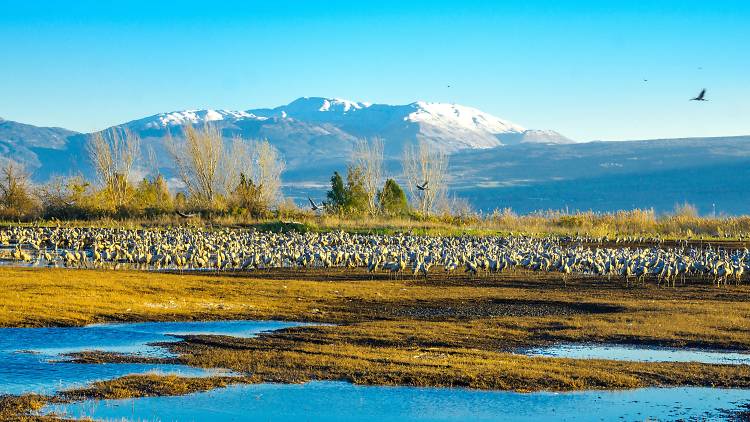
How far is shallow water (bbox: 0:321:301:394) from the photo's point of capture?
1465 cm

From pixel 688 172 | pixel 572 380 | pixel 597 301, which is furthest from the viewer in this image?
pixel 688 172

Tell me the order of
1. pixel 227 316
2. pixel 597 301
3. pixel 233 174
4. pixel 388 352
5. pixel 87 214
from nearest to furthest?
pixel 388 352 → pixel 227 316 → pixel 597 301 → pixel 87 214 → pixel 233 174

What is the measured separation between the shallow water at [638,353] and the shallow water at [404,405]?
8.04ft

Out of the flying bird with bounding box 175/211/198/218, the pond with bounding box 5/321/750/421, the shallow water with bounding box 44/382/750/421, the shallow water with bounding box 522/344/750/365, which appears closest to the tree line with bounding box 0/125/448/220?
the flying bird with bounding box 175/211/198/218

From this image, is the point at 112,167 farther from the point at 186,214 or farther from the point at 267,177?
the point at 186,214

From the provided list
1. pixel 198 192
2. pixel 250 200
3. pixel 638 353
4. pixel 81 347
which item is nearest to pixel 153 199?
pixel 198 192

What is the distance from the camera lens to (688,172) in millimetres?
184625

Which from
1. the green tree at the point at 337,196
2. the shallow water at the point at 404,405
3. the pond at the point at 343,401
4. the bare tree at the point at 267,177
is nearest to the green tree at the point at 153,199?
the bare tree at the point at 267,177

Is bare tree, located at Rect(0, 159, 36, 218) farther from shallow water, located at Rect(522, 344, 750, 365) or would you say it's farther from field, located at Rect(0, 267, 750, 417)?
shallow water, located at Rect(522, 344, 750, 365)

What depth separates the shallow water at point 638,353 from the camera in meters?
17.1

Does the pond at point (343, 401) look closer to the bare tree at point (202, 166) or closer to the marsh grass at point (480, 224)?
the marsh grass at point (480, 224)

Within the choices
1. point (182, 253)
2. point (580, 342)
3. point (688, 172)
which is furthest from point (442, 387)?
point (688, 172)

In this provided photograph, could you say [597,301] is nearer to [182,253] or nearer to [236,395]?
[236,395]

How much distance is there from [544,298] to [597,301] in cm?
150
